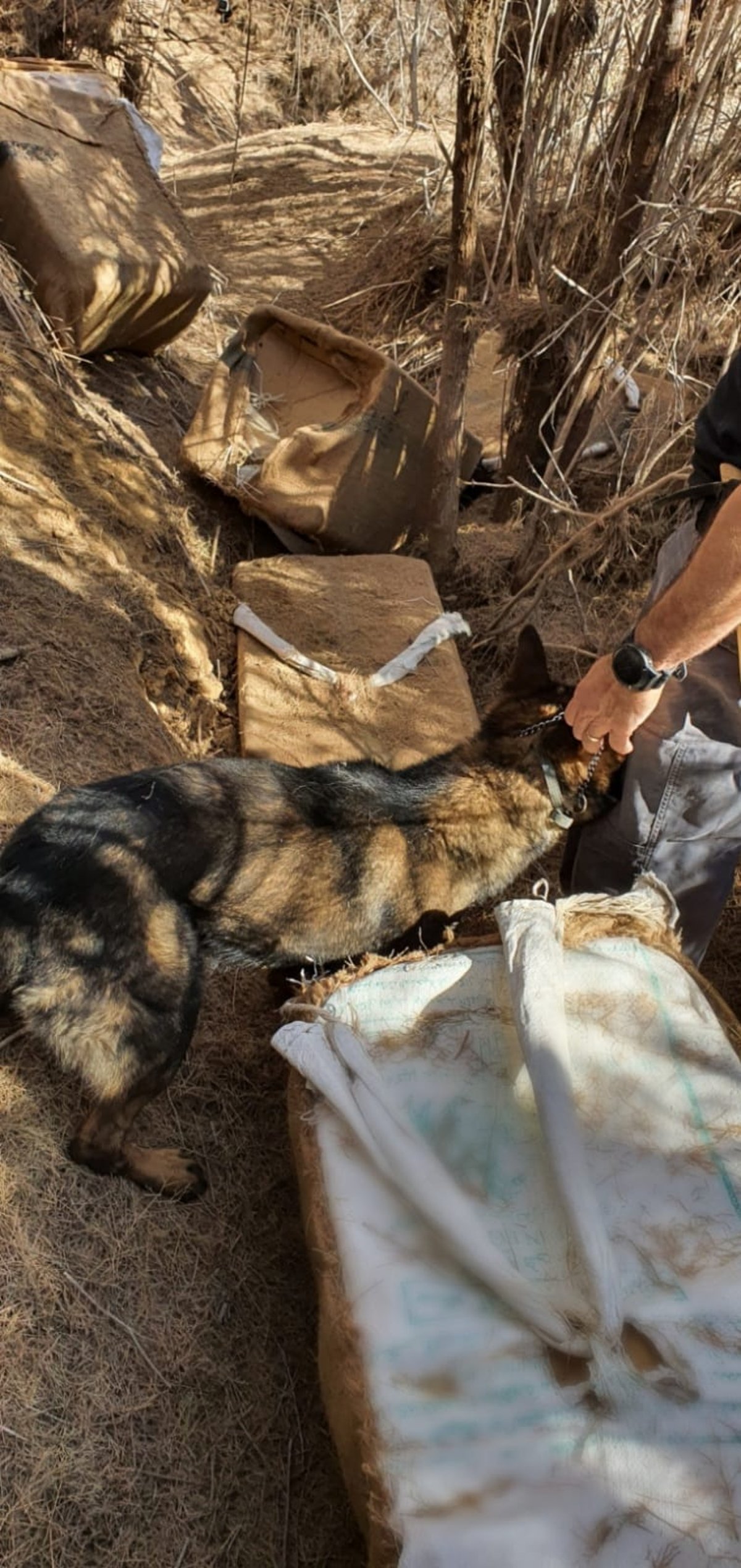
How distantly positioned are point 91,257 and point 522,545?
9.43ft

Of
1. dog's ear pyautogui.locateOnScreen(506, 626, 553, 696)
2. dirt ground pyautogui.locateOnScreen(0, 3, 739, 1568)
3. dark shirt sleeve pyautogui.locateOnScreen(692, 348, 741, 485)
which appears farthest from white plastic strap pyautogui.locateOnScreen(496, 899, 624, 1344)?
dark shirt sleeve pyautogui.locateOnScreen(692, 348, 741, 485)

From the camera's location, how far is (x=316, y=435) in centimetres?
570

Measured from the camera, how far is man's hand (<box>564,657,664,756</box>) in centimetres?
283

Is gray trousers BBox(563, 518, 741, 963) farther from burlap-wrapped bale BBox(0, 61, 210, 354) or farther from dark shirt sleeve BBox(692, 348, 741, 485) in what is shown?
burlap-wrapped bale BBox(0, 61, 210, 354)

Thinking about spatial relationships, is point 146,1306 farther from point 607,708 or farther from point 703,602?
point 703,602

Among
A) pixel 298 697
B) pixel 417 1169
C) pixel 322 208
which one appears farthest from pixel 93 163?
pixel 417 1169

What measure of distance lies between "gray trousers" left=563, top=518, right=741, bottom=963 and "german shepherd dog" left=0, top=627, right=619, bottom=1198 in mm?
178

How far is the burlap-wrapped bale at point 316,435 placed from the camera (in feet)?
18.6

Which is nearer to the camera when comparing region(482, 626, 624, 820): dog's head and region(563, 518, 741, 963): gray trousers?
region(563, 518, 741, 963): gray trousers

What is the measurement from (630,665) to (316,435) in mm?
3503

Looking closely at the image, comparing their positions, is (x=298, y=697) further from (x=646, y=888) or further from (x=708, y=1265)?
(x=708, y=1265)

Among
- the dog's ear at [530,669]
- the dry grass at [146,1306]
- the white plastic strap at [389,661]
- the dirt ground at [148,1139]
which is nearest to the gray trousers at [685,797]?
the dog's ear at [530,669]

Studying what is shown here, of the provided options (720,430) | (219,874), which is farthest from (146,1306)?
(720,430)

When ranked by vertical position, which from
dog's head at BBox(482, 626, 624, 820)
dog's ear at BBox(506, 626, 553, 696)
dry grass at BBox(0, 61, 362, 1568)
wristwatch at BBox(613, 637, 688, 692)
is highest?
wristwatch at BBox(613, 637, 688, 692)
